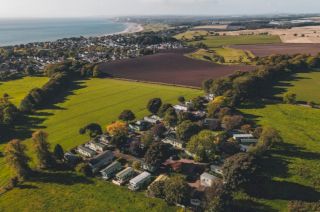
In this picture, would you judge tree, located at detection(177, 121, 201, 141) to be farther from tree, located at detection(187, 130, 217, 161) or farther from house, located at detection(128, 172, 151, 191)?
house, located at detection(128, 172, 151, 191)

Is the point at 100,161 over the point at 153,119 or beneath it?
beneath

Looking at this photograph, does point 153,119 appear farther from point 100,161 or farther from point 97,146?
point 100,161

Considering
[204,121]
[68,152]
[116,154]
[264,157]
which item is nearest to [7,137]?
[68,152]

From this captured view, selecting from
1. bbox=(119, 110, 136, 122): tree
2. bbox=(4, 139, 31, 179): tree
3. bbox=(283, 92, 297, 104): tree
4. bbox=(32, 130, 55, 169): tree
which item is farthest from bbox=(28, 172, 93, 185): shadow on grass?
bbox=(283, 92, 297, 104): tree

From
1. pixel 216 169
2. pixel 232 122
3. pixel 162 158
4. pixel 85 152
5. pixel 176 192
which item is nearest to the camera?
pixel 176 192

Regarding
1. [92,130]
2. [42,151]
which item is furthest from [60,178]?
[92,130]

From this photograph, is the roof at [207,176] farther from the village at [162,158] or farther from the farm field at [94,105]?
the farm field at [94,105]
